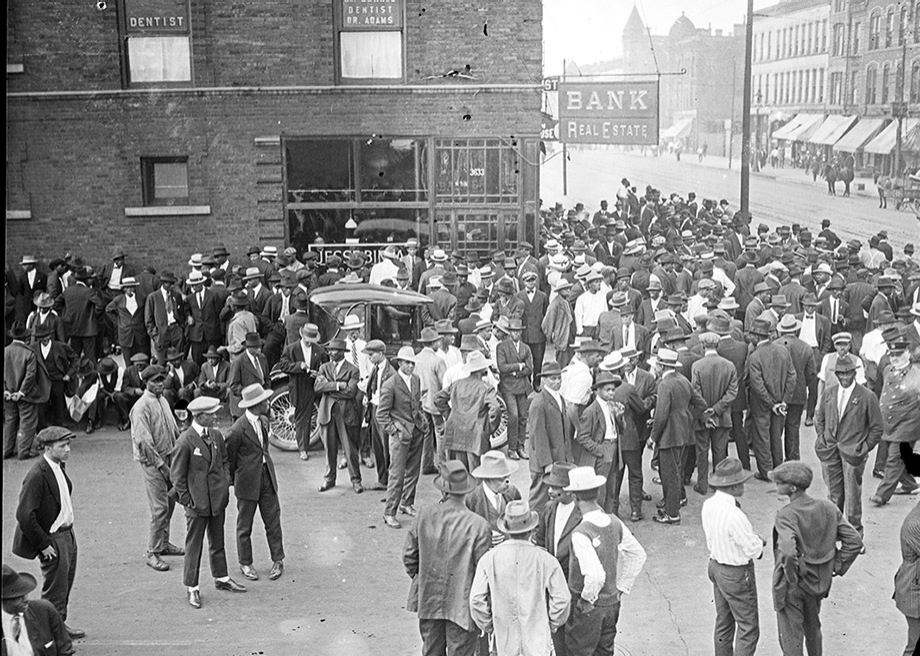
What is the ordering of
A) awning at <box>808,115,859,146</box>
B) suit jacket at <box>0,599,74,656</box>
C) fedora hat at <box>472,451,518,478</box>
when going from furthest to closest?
awning at <box>808,115,859,146</box> < fedora hat at <box>472,451,518,478</box> < suit jacket at <box>0,599,74,656</box>

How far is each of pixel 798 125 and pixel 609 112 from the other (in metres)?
11.6

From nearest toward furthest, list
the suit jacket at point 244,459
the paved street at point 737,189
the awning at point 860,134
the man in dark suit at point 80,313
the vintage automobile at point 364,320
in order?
the suit jacket at point 244,459, the vintage automobile at point 364,320, the man in dark suit at point 80,313, the awning at point 860,134, the paved street at point 737,189

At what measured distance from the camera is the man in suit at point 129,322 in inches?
535

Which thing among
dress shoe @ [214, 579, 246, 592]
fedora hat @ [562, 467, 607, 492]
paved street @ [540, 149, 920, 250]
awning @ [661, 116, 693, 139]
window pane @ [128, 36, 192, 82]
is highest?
awning @ [661, 116, 693, 139]

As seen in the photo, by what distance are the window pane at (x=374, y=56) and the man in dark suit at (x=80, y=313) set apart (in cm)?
666

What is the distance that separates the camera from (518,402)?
463 inches

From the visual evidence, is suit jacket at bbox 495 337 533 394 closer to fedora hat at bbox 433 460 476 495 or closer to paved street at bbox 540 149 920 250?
fedora hat at bbox 433 460 476 495

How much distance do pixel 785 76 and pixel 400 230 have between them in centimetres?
1591

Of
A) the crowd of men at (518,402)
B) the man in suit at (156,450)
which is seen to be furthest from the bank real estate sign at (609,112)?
the man in suit at (156,450)

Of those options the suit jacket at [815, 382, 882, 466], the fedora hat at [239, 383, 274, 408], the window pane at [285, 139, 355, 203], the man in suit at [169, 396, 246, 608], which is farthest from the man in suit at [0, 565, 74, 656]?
the window pane at [285, 139, 355, 203]

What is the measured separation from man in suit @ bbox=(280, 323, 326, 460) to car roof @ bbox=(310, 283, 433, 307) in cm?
55

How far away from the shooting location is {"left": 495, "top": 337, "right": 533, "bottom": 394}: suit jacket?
1136cm

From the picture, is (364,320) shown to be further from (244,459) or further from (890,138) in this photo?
(890,138)

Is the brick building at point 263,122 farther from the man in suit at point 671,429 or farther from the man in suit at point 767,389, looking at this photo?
the man in suit at point 671,429
